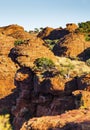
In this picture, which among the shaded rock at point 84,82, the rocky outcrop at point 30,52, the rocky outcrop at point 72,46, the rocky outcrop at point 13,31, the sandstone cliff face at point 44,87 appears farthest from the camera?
the rocky outcrop at point 13,31

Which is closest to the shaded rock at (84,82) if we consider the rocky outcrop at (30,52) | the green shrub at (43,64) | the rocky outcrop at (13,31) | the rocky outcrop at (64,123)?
the green shrub at (43,64)

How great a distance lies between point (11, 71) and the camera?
1748 inches

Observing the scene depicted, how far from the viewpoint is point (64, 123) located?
17.9m

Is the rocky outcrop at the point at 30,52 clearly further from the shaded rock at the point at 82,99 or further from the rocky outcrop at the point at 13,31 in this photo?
the rocky outcrop at the point at 13,31

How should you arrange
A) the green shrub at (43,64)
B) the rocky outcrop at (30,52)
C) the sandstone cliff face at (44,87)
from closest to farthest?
the sandstone cliff face at (44,87), the green shrub at (43,64), the rocky outcrop at (30,52)

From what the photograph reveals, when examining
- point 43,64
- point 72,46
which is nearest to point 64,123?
point 43,64

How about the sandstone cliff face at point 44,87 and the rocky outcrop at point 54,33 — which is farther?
the rocky outcrop at point 54,33

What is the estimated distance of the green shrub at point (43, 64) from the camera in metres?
38.9

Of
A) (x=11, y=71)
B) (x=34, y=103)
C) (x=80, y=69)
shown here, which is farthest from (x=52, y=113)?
(x=11, y=71)

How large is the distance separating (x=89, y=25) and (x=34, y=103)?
118 ft

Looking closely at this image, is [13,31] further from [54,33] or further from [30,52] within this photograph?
[30,52]

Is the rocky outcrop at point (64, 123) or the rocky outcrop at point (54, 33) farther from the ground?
the rocky outcrop at point (54, 33)

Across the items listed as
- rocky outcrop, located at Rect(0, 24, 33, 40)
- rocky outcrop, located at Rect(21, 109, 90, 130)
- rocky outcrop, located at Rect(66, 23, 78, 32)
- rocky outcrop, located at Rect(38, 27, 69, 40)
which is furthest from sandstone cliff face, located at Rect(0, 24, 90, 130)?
rocky outcrop, located at Rect(38, 27, 69, 40)

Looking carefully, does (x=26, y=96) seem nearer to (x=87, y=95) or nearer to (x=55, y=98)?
(x=55, y=98)
